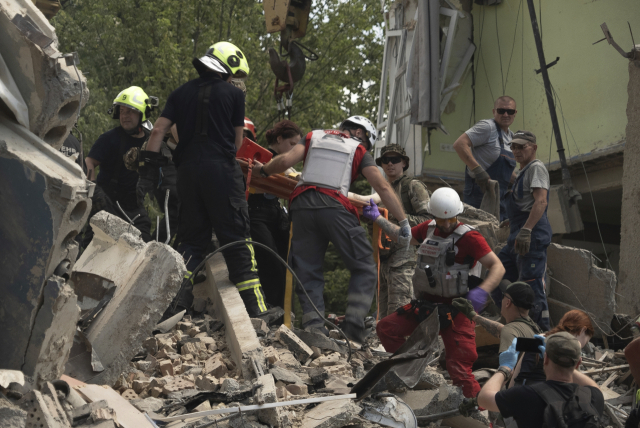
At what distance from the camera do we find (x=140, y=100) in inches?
285

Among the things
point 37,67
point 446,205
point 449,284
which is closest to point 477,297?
point 449,284

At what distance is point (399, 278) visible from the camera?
6785 mm

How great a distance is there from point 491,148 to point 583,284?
171cm

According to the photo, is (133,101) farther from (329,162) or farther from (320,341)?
(320,341)

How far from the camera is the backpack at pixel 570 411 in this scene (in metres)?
3.11

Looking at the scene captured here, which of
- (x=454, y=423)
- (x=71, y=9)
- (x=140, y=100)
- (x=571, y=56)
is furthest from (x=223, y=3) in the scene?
(x=454, y=423)

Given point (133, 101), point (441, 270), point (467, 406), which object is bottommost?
point (467, 406)

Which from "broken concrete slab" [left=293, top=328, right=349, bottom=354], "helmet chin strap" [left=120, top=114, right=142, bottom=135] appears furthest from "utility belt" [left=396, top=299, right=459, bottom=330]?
"helmet chin strap" [left=120, top=114, right=142, bottom=135]

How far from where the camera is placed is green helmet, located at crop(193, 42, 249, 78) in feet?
19.3

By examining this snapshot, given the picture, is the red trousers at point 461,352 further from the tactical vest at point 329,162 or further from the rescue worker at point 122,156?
the rescue worker at point 122,156

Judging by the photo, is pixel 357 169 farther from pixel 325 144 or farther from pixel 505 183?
pixel 505 183

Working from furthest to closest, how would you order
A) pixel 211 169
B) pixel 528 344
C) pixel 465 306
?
pixel 211 169 < pixel 465 306 < pixel 528 344

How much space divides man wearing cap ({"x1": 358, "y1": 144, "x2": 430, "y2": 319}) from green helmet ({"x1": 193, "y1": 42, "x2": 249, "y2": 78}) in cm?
166

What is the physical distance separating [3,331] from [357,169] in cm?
330
